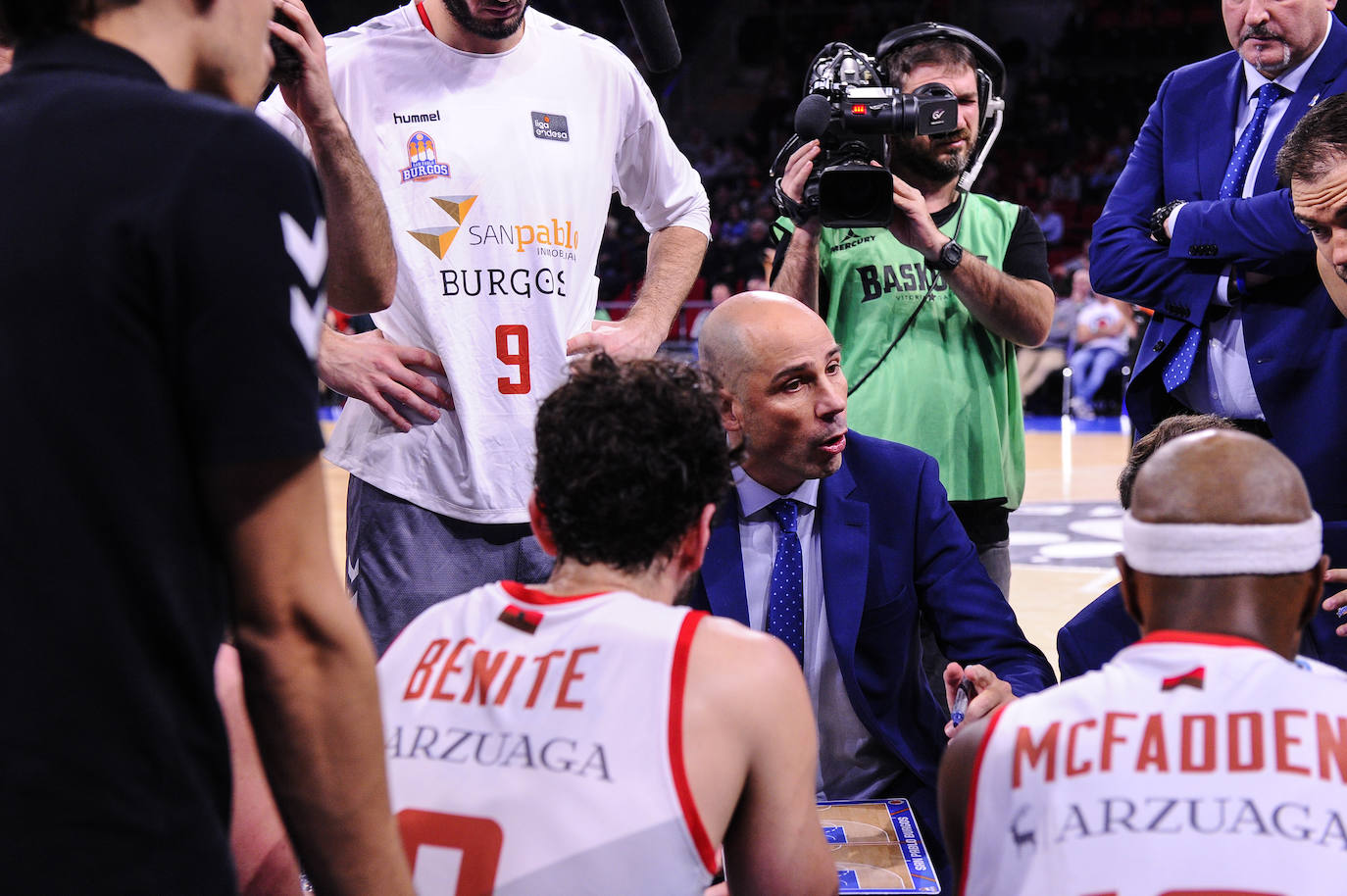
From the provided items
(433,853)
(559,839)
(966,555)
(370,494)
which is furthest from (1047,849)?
(370,494)

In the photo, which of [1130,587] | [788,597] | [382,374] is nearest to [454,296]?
[382,374]

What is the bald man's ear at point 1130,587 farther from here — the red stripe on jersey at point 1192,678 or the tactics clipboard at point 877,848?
the tactics clipboard at point 877,848

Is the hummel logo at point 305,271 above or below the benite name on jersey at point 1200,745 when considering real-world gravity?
above

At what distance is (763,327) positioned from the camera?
101 inches

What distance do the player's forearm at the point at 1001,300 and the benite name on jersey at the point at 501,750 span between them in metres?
2.01

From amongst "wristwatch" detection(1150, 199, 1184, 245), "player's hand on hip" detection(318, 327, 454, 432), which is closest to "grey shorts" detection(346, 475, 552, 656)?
"player's hand on hip" detection(318, 327, 454, 432)

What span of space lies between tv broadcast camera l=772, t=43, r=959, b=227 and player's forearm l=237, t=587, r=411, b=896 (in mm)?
2114

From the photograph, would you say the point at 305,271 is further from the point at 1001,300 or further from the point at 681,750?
the point at 1001,300

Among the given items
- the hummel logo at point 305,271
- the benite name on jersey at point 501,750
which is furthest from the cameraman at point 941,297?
the hummel logo at point 305,271

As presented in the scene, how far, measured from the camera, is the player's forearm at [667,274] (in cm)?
279

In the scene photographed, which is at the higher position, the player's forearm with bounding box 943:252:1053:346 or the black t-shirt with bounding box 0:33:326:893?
the black t-shirt with bounding box 0:33:326:893

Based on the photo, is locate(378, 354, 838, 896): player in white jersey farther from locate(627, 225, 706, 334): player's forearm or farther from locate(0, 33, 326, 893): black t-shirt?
locate(627, 225, 706, 334): player's forearm

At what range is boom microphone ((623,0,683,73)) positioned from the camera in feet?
7.49

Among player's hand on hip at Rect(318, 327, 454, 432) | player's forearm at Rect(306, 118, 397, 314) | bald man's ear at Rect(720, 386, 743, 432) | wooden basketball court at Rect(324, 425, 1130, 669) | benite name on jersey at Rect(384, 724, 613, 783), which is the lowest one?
wooden basketball court at Rect(324, 425, 1130, 669)
